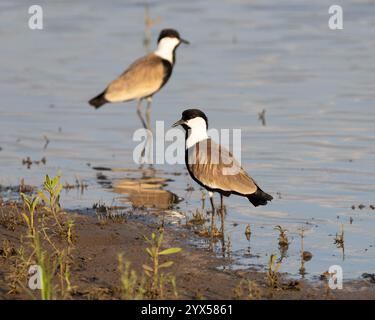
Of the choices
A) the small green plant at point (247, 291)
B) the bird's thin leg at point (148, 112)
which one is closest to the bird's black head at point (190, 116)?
the small green plant at point (247, 291)

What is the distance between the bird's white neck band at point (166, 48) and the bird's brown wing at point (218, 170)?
5.94 m

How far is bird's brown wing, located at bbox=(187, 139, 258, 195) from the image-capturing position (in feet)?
29.4

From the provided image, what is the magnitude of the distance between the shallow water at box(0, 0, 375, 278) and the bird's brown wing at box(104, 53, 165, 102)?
0.30 m

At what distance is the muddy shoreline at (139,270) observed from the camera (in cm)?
701

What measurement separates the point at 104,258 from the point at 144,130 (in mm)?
5715

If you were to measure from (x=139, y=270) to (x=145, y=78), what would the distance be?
24.3 feet

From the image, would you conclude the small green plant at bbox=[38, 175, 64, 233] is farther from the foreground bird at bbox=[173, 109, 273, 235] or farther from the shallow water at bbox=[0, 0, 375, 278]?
the foreground bird at bbox=[173, 109, 273, 235]

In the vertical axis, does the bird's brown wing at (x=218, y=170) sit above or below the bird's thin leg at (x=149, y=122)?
below

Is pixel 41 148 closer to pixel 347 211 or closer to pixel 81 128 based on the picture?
pixel 81 128

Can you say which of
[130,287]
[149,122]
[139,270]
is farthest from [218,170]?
[149,122]

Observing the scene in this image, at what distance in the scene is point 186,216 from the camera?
939 cm

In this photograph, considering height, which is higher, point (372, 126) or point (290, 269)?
point (372, 126)

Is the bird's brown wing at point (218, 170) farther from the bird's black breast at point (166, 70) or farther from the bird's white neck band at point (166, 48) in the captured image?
the bird's white neck band at point (166, 48)
